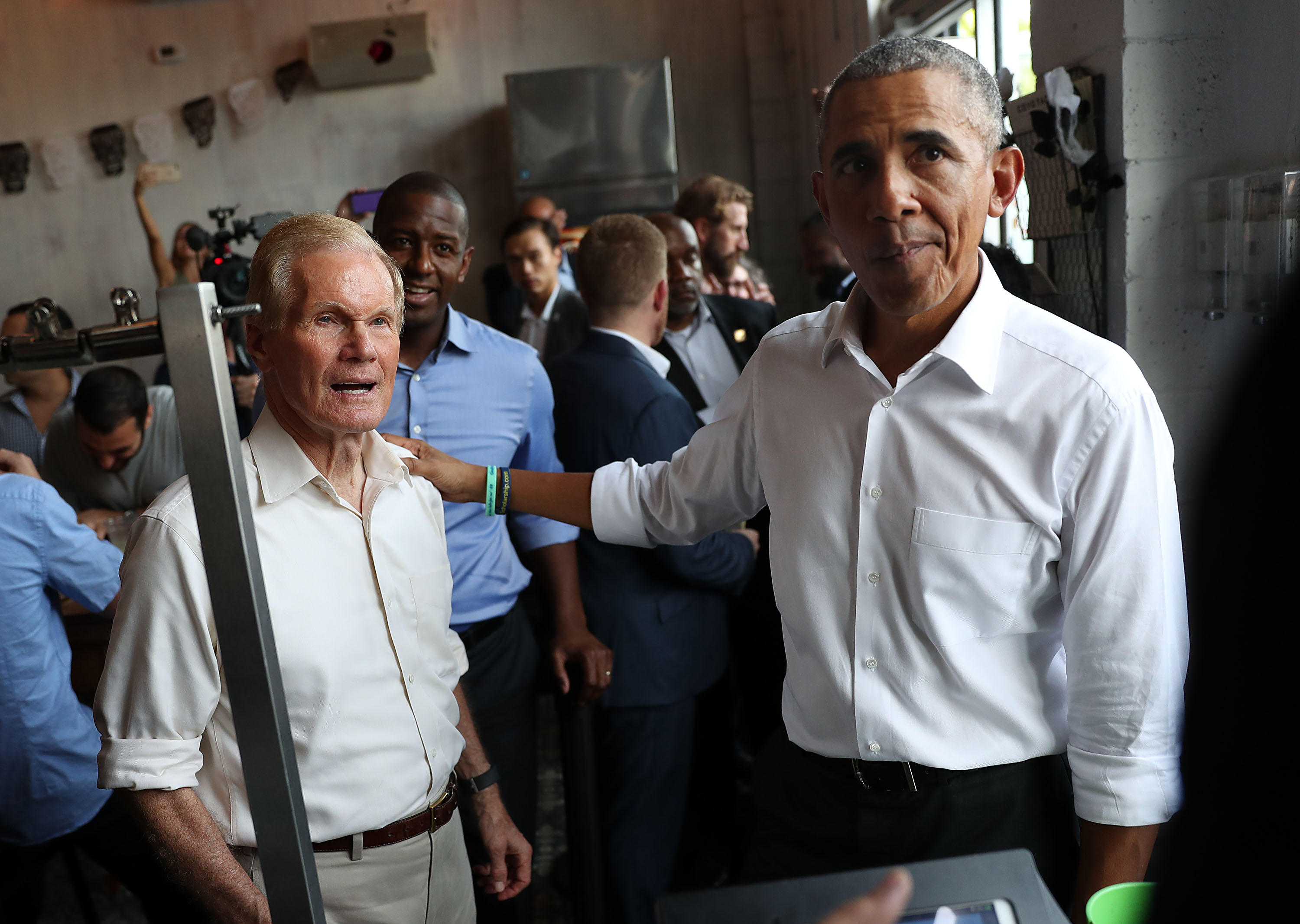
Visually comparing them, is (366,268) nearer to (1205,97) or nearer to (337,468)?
(337,468)

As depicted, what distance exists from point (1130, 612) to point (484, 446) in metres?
1.26

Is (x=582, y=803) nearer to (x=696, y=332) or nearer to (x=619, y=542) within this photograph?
(x=619, y=542)

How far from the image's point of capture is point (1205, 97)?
1881mm

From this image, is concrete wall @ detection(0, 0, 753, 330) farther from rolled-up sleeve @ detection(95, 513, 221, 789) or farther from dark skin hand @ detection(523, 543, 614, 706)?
rolled-up sleeve @ detection(95, 513, 221, 789)

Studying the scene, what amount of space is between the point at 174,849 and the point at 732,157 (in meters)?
5.72

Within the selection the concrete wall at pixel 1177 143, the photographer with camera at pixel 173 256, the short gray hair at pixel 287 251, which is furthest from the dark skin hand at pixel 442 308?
the photographer with camera at pixel 173 256

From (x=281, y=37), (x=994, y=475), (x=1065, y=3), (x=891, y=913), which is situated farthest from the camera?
(x=281, y=37)

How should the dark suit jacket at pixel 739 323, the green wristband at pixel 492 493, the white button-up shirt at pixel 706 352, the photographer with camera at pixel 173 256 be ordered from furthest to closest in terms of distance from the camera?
the photographer with camera at pixel 173 256
the dark suit jacket at pixel 739 323
the white button-up shirt at pixel 706 352
the green wristband at pixel 492 493

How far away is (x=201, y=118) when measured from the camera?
6.02m

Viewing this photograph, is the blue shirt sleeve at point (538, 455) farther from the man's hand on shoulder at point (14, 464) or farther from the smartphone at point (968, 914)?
the smartphone at point (968, 914)

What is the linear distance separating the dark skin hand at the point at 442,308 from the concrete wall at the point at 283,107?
4.23 meters

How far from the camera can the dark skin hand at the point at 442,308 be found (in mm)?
1986

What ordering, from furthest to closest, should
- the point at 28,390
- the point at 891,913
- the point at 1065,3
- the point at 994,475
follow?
the point at 28,390, the point at 1065,3, the point at 994,475, the point at 891,913

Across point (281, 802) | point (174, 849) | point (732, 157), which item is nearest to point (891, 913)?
point (281, 802)
